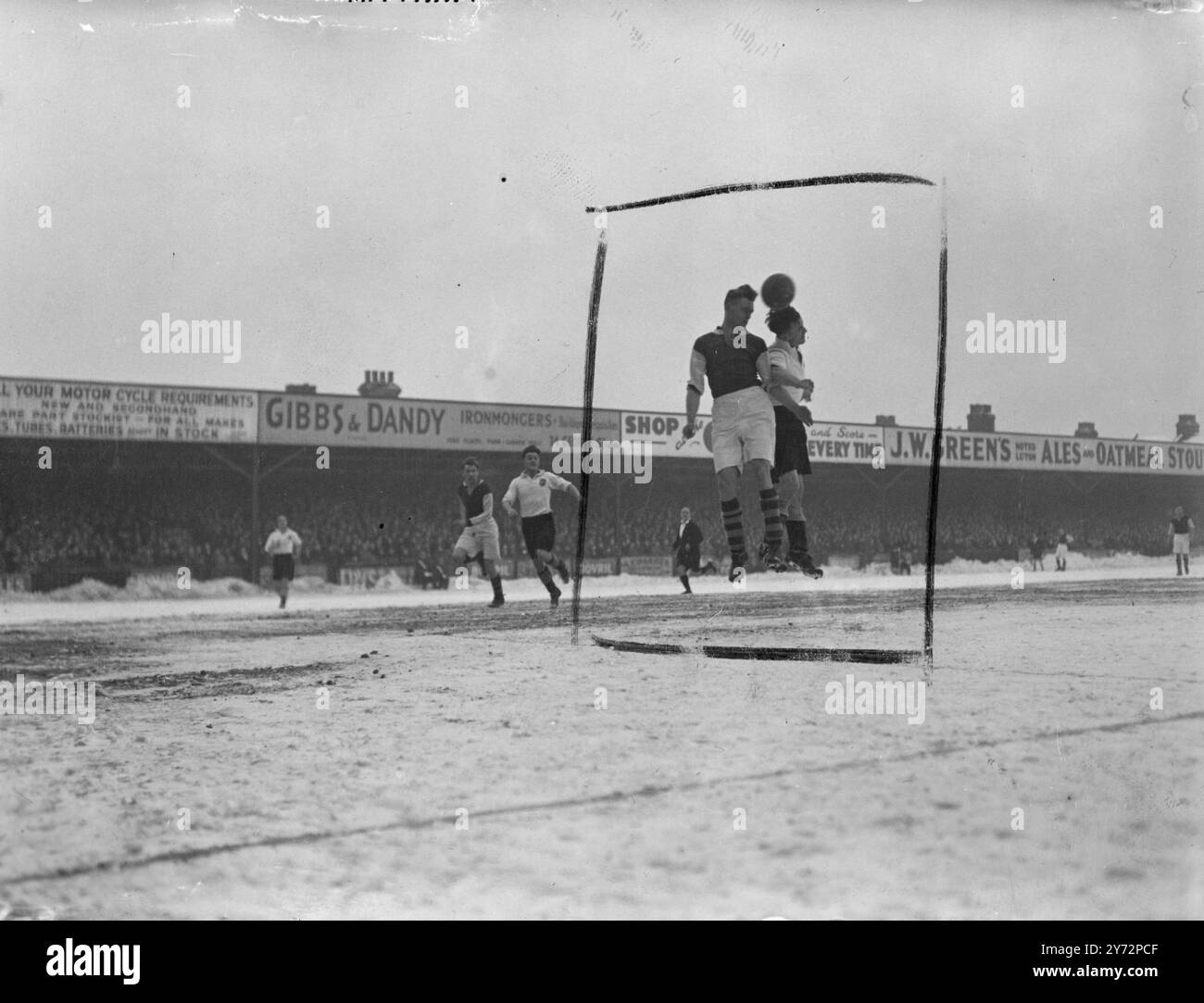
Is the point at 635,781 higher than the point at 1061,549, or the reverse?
the point at 1061,549

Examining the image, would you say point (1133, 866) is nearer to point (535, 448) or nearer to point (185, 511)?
point (535, 448)

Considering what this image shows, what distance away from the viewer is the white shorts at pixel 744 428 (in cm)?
499

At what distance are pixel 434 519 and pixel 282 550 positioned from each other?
55.0 inches

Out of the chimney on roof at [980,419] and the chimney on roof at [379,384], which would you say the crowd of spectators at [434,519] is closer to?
the chimney on roof at [980,419]

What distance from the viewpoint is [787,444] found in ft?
16.4

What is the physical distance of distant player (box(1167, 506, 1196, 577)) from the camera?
6086mm

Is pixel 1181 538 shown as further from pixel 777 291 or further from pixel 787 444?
pixel 777 291

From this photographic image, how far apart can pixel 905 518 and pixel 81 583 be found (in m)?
8.85

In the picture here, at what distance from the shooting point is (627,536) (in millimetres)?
9500

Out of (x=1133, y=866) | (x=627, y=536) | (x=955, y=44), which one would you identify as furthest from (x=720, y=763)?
(x=627, y=536)

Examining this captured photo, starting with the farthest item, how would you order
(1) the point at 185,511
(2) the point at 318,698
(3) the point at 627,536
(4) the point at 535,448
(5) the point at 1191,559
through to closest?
1. (1) the point at 185,511
2. (3) the point at 627,536
3. (4) the point at 535,448
4. (5) the point at 1191,559
5. (2) the point at 318,698
